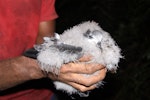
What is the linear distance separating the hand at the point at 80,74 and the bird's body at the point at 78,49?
0.8 inches

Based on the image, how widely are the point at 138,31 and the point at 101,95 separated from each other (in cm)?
104

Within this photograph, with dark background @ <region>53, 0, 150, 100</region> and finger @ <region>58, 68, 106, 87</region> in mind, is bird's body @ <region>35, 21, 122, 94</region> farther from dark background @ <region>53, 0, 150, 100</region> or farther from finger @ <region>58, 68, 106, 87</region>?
dark background @ <region>53, 0, 150, 100</region>

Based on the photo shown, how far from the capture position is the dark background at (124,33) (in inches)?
138

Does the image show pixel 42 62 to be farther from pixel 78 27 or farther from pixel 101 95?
pixel 101 95

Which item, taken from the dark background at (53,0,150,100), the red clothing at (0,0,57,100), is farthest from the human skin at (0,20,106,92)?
the dark background at (53,0,150,100)

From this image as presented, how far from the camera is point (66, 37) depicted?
1.16 metres

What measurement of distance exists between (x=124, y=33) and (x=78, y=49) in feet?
10.3

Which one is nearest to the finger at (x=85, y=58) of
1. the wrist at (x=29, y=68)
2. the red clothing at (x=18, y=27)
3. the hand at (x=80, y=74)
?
the hand at (x=80, y=74)

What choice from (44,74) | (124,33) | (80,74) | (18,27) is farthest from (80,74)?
(124,33)

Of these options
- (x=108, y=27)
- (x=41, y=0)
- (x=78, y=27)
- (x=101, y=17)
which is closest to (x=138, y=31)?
(x=108, y=27)

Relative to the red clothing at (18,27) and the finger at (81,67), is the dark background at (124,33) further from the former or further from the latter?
the finger at (81,67)

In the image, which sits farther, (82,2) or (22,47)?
(82,2)

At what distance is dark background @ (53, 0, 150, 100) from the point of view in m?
3.51

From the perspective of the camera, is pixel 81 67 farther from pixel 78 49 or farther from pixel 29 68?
pixel 29 68
